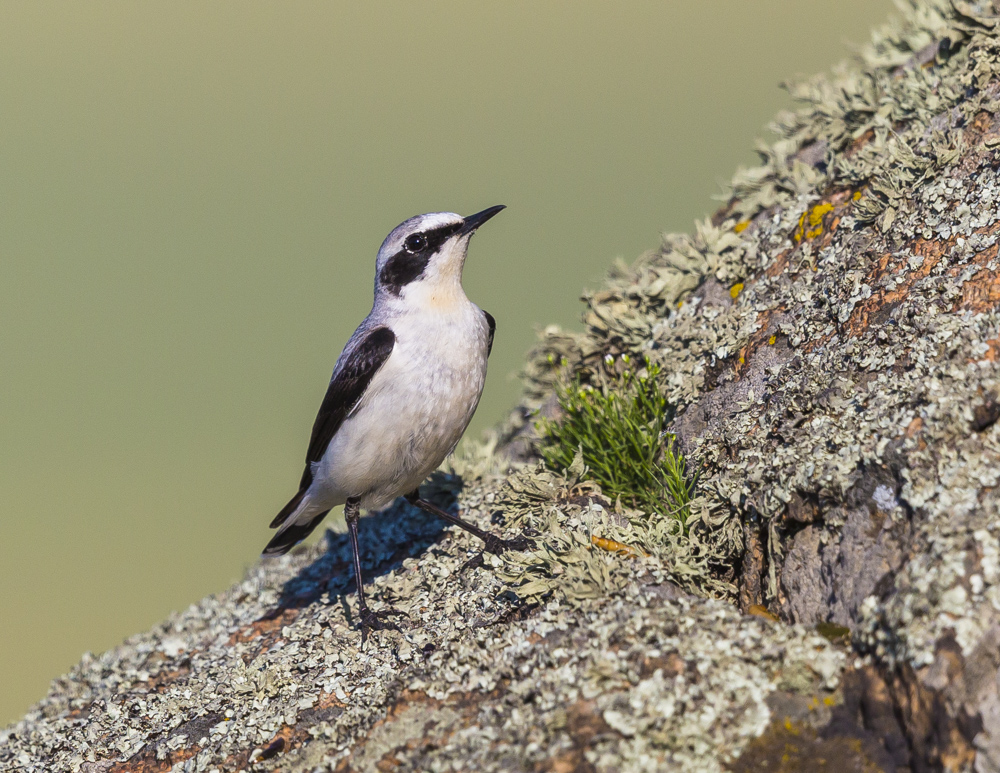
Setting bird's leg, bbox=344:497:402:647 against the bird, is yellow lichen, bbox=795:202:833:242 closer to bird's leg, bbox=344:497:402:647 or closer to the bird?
the bird

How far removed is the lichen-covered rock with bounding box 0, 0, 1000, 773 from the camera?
3.47 metres

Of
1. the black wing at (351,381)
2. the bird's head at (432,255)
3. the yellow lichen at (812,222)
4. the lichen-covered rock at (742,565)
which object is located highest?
the bird's head at (432,255)

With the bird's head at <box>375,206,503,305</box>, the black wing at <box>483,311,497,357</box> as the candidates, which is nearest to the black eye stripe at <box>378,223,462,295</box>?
the bird's head at <box>375,206,503,305</box>

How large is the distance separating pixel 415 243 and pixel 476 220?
1.72ft

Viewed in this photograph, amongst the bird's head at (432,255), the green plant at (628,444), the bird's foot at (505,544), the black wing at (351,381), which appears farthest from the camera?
the bird's head at (432,255)

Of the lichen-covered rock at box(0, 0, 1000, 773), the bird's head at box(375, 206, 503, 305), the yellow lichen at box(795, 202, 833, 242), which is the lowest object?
the lichen-covered rock at box(0, 0, 1000, 773)

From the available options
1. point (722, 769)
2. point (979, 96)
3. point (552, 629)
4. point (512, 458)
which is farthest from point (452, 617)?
point (979, 96)

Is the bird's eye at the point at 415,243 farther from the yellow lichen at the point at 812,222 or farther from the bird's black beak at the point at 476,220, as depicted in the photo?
the yellow lichen at the point at 812,222

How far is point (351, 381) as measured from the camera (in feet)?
21.7

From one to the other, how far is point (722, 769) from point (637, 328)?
14.4 ft

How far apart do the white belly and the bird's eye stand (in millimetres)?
588

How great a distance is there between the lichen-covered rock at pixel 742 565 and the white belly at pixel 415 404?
2.19 feet

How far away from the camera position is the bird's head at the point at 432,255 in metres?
6.75

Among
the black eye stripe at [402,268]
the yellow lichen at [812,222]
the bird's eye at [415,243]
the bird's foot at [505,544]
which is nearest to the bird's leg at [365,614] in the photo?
the bird's foot at [505,544]
